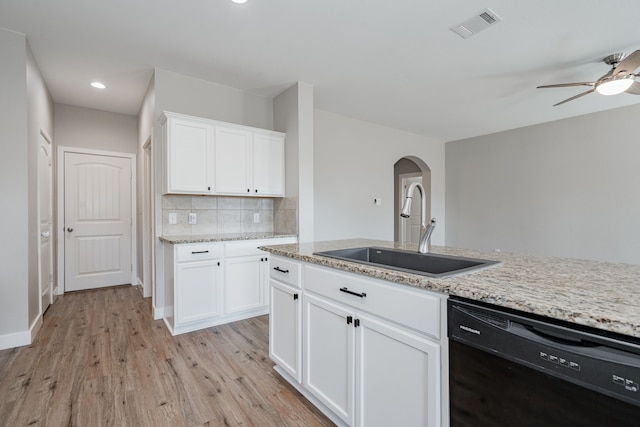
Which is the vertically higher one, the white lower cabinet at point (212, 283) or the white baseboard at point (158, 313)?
the white lower cabinet at point (212, 283)

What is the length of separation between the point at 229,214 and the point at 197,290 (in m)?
1.04

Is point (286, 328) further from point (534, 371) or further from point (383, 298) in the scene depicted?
point (534, 371)

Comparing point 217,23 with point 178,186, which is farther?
point 178,186

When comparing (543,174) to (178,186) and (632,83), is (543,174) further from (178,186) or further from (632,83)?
(178,186)

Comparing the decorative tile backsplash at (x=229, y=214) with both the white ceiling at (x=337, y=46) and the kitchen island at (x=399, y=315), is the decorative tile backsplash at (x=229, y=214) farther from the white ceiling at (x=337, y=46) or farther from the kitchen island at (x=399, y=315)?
the kitchen island at (x=399, y=315)

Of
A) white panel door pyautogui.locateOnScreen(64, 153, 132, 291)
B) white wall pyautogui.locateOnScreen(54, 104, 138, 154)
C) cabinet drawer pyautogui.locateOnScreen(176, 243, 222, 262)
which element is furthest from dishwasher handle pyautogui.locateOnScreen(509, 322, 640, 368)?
white wall pyautogui.locateOnScreen(54, 104, 138, 154)

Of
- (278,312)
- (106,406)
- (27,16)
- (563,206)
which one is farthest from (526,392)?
(563,206)

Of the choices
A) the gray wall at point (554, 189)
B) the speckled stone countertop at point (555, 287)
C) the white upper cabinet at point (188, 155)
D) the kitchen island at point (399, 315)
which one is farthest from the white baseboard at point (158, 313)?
the gray wall at point (554, 189)

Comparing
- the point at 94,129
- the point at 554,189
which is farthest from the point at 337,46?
the point at 554,189

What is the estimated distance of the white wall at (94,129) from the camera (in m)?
4.16

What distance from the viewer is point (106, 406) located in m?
1.80

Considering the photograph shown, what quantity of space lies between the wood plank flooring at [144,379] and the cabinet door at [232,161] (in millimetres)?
1438

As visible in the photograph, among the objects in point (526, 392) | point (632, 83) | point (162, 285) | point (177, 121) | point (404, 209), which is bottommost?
point (162, 285)

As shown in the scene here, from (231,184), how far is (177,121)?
80cm
